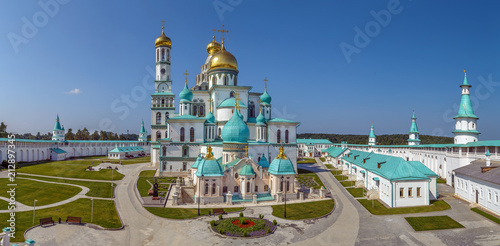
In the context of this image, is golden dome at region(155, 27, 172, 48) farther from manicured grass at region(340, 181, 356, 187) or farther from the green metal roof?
manicured grass at region(340, 181, 356, 187)

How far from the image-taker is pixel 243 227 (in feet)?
75.8

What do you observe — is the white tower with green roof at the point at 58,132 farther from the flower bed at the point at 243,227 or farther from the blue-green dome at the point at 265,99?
the flower bed at the point at 243,227

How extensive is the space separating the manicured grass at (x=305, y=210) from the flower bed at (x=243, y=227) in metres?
3.02

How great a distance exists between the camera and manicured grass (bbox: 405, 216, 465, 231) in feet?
76.7

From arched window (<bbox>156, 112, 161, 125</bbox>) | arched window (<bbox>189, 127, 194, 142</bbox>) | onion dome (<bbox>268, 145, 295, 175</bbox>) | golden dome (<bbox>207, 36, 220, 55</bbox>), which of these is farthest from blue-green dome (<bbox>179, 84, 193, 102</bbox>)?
onion dome (<bbox>268, 145, 295, 175</bbox>)

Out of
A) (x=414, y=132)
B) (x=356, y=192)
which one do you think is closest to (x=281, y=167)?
(x=356, y=192)

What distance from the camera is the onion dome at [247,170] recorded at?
32603 millimetres

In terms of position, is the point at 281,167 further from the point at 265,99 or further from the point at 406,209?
the point at 265,99

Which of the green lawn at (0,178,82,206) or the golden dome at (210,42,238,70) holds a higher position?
the golden dome at (210,42,238,70)

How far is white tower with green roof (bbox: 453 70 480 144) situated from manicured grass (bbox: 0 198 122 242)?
48.4 meters

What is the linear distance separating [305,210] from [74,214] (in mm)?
20615

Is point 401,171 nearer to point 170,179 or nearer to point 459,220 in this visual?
point 459,220

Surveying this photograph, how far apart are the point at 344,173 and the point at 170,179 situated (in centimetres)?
2897

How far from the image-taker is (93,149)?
88062 mm
